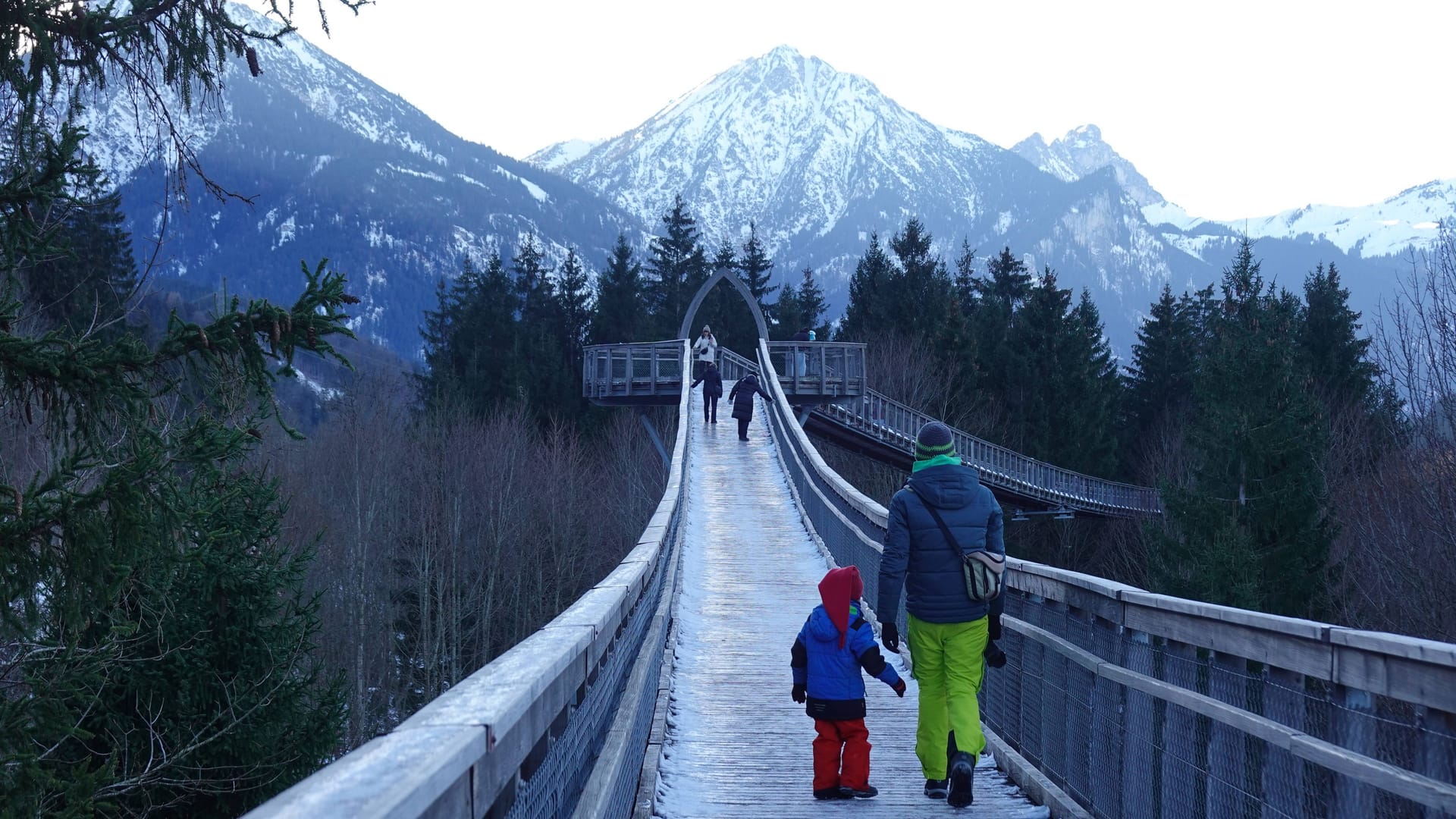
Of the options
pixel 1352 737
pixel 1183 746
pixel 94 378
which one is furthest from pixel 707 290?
pixel 1352 737

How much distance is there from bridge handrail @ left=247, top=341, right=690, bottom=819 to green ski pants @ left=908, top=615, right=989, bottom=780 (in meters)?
1.82

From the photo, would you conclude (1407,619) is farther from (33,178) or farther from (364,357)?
(364,357)

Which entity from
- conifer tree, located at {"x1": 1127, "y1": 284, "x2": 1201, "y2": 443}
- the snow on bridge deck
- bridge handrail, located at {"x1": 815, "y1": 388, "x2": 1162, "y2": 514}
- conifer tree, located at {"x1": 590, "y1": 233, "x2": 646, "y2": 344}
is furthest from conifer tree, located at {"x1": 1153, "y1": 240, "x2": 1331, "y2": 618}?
conifer tree, located at {"x1": 590, "y1": 233, "x2": 646, "y2": 344}

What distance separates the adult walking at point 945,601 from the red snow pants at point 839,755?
1.02 feet

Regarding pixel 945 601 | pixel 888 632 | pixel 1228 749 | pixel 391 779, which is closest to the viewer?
pixel 391 779

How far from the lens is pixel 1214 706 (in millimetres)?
4637

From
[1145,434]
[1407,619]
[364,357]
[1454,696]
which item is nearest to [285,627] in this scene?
[1454,696]

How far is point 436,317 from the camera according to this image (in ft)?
240

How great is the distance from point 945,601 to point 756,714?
8.68ft

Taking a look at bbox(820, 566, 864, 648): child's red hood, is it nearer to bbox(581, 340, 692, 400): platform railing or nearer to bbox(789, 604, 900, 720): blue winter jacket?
bbox(789, 604, 900, 720): blue winter jacket

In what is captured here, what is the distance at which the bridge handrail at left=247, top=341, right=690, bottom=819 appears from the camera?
2020mm

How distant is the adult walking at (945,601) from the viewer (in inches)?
248

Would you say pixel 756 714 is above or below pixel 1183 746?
below

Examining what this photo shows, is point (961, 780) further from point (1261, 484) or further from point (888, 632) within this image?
point (1261, 484)
